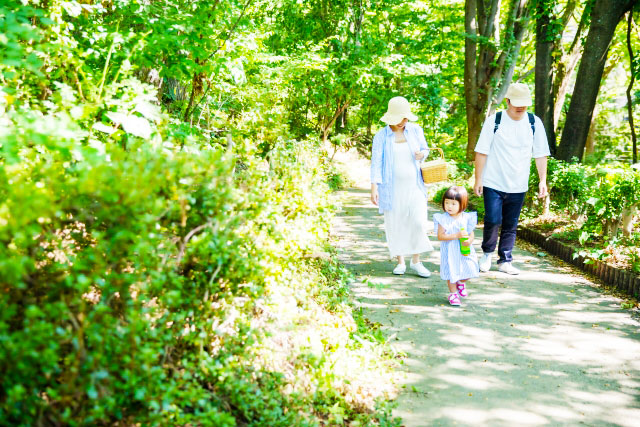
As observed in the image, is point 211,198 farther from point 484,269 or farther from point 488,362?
point 484,269

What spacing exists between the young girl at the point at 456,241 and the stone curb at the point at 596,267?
1874mm

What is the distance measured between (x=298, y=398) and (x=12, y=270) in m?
1.89

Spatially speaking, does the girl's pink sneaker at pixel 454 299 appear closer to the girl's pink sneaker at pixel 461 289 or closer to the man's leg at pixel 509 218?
the girl's pink sneaker at pixel 461 289

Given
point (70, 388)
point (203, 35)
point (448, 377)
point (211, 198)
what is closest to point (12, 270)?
point (70, 388)

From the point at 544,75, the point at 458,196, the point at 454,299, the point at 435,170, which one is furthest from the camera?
the point at 544,75

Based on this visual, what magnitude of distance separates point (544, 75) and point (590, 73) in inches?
85.4

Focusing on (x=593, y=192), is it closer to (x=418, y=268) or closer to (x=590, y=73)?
(x=418, y=268)

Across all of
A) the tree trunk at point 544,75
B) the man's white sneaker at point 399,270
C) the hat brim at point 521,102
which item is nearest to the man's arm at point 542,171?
the hat brim at point 521,102

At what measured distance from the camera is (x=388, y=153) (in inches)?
276

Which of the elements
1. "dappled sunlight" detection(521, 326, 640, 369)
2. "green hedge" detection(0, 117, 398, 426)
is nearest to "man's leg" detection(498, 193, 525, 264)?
"dappled sunlight" detection(521, 326, 640, 369)

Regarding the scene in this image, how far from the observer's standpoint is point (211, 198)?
3.05 m

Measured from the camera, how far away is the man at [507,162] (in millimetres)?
7141

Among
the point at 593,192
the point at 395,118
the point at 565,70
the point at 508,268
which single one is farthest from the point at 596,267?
the point at 565,70

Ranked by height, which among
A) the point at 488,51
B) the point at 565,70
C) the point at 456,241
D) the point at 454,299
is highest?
the point at 488,51
